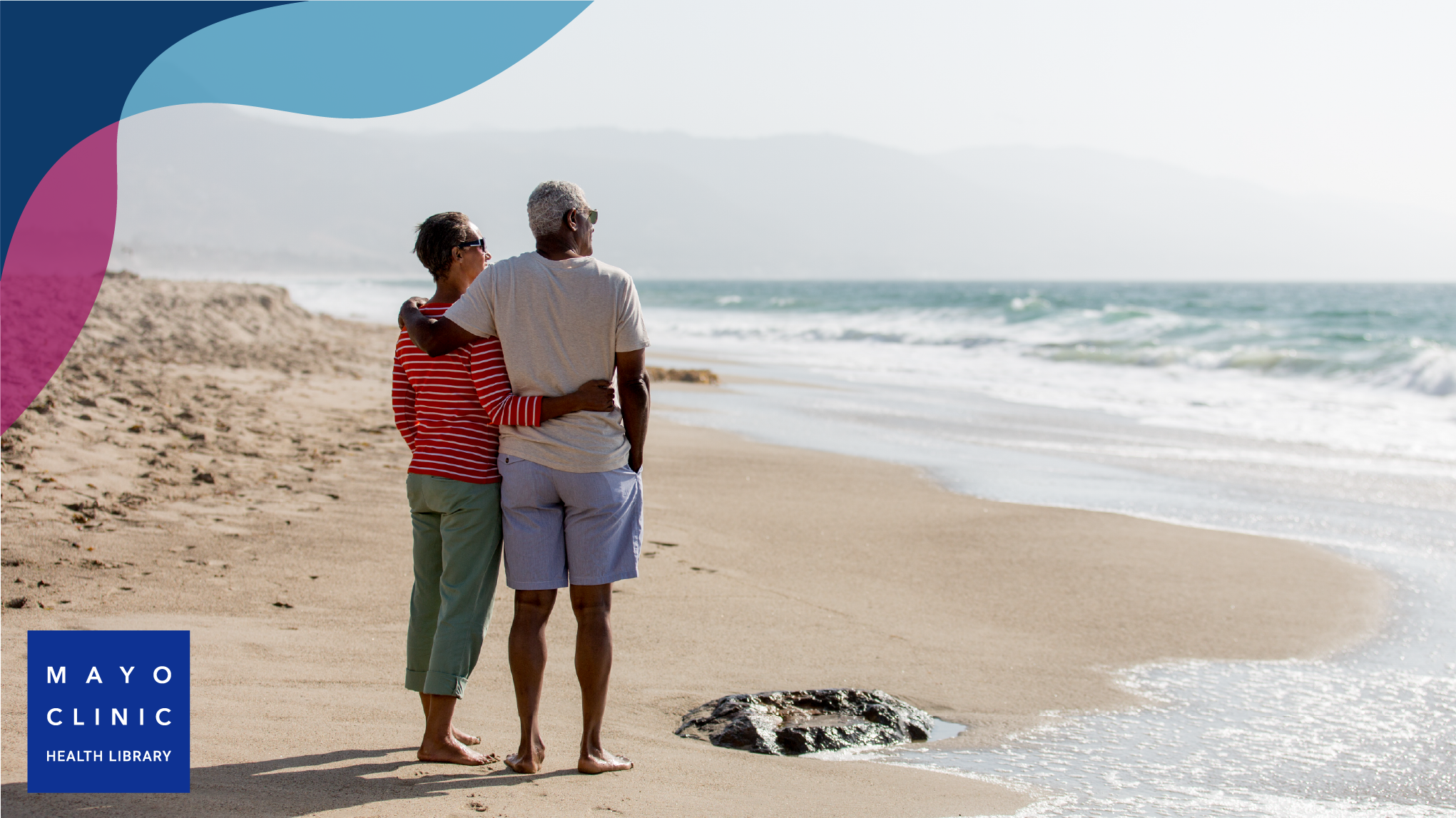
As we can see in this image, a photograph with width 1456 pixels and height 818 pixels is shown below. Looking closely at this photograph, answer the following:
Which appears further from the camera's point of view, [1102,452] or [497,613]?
[1102,452]

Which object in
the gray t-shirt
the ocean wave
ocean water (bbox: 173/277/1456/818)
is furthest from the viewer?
the ocean wave

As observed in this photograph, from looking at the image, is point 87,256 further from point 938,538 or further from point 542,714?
point 938,538

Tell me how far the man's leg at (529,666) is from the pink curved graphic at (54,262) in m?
1.93

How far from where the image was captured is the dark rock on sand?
11.5ft

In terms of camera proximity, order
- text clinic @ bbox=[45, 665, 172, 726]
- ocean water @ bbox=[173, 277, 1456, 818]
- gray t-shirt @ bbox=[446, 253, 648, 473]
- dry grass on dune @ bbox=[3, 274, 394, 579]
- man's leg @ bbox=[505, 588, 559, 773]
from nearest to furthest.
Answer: text clinic @ bbox=[45, 665, 172, 726] → gray t-shirt @ bbox=[446, 253, 648, 473] → man's leg @ bbox=[505, 588, 559, 773] → ocean water @ bbox=[173, 277, 1456, 818] → dry grass on dune @ bbox=[3, 274, 394, 579]

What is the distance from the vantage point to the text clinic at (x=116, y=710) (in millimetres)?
2605

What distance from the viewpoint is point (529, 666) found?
3.14 meters

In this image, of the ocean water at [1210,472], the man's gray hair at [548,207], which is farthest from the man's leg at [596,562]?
the ocean water at [1210,472]

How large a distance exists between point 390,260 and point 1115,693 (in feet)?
644

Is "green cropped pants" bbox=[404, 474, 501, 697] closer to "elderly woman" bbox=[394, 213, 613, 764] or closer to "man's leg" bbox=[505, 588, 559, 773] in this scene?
"elderly woman" bbox=[394, 213, 613, 764]

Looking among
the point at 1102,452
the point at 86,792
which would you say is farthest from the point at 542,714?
the point at 1102,452

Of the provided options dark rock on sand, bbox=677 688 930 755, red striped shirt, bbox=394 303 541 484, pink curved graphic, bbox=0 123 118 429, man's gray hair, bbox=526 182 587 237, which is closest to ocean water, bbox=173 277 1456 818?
dark rock on sand, bbox=677 688 930 755

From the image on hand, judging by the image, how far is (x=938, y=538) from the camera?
661cm

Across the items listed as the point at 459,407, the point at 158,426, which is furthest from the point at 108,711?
the point at 158,426
